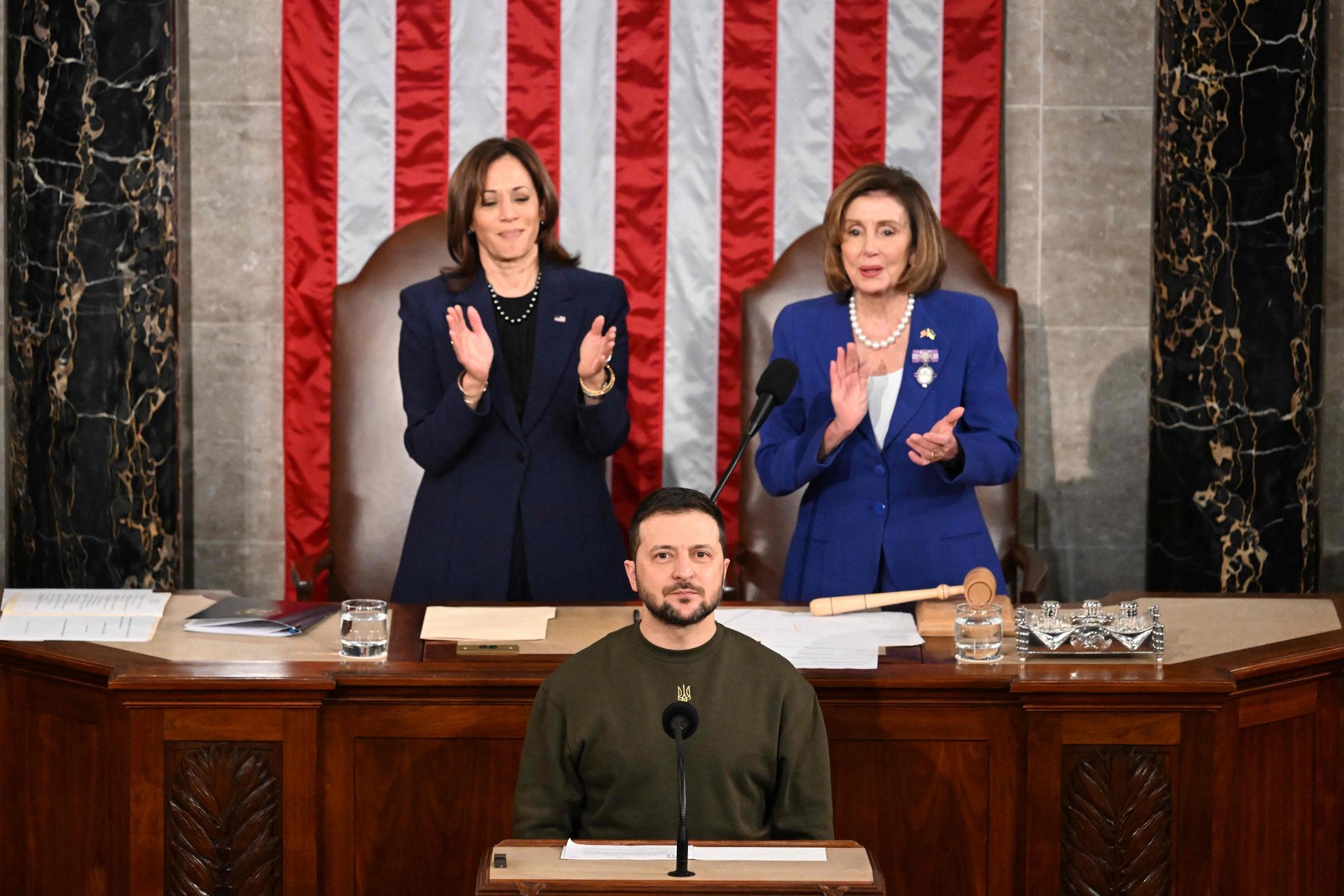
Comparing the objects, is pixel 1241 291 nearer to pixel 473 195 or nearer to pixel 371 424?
pixel 473 195

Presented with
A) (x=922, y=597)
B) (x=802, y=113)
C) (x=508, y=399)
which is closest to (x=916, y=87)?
(x=802, y=113)

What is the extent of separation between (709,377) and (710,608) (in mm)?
2704

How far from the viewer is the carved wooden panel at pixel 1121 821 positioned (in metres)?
2.92

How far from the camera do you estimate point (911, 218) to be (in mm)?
3787

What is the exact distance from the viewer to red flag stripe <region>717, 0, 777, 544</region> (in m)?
5.14

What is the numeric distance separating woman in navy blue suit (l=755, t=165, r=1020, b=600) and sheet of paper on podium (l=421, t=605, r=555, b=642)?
2.35 feet

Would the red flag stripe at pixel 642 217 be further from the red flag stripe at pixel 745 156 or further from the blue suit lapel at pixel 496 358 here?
the blue suit lapel at pixel 496 358

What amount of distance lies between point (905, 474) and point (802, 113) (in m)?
1.83

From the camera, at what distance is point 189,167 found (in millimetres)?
5262

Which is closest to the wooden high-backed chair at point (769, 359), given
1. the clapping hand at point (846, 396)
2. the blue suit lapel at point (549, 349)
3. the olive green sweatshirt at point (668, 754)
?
the blue suit lapel at point (549, 349)

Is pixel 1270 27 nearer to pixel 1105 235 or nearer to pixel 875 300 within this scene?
pixel 1105 235

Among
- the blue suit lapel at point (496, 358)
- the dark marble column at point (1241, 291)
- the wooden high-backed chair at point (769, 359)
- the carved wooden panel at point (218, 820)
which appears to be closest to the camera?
the carved wooden panel at point (218, 820)

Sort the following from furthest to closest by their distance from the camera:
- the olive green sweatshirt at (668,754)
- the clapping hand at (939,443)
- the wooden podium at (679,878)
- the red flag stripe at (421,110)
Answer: the red flag stripe at (421,110) → the clapping hand at (939,443) → the olive green sweatshirt at (668,754) → the wooden podium at (679,878)

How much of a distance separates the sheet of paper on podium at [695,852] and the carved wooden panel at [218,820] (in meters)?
0.97
